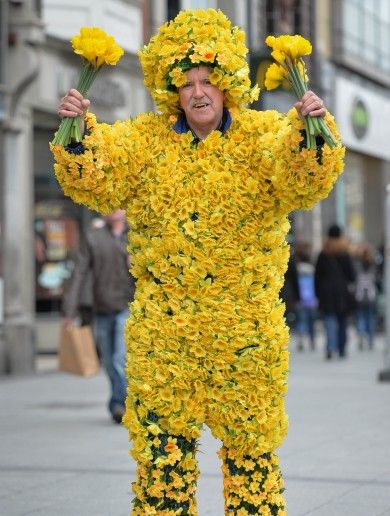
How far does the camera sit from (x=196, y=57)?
5.41 m

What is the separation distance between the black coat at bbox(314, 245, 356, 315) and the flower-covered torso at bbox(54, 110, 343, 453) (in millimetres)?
15464

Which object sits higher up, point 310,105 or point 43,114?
point 43,114

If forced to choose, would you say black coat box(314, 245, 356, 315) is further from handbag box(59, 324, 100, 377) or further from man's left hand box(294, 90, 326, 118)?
man's left hand box(294, 90, 326, 118)

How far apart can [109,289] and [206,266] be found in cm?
634

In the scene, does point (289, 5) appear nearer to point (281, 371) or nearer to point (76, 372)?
point (76, 372)

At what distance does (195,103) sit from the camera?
214 inches

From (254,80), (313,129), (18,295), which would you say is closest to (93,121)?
(313,129)

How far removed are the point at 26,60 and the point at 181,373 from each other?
12631 mm

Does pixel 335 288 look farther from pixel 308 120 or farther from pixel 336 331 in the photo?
pixel 308 120

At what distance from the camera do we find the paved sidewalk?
→ 762 cm

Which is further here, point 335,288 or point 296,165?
point 335,288

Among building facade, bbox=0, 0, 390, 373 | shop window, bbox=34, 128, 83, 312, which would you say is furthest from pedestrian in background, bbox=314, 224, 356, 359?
shop window, bbox=34, 128, 83, 312

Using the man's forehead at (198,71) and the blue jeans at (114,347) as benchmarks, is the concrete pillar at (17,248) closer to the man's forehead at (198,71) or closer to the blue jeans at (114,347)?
the blue jeans at (114,347)

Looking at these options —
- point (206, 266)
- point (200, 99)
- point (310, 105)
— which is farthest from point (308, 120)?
point (206, 266)
